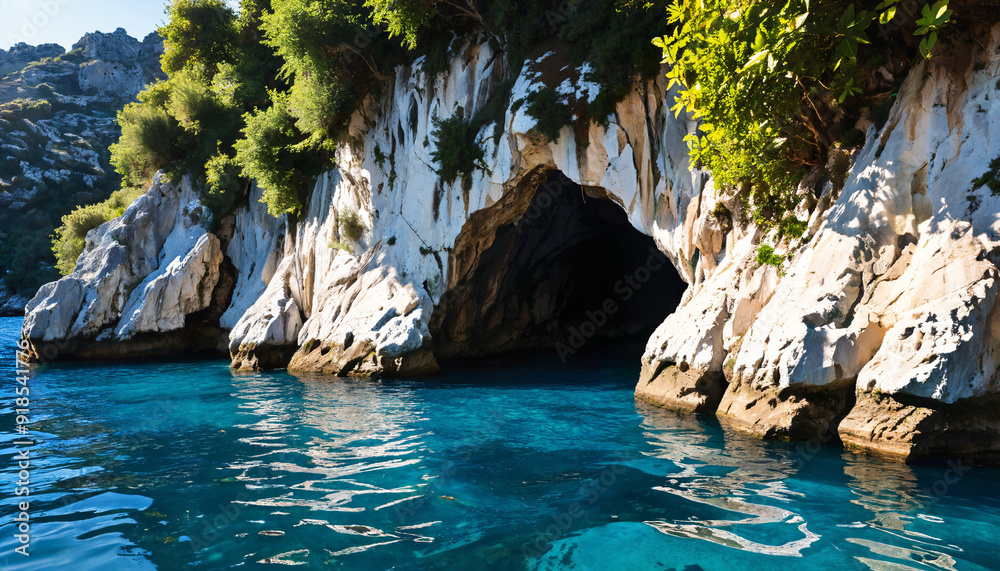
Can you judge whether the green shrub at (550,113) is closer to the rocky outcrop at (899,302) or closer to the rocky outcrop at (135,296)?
the rocky outcrop at (899,302)

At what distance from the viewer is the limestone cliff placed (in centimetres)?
671

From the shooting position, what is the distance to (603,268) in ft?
83.4

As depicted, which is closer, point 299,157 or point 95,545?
point 95,545

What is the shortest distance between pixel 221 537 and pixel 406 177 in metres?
14.7

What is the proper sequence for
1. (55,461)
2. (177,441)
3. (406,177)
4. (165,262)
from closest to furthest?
(55,461) → (177,441) → (406,177) → (165,262)

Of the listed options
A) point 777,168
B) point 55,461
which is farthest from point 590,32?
point 55,461

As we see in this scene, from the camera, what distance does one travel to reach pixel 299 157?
70.9 feet

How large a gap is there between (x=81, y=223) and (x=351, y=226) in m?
19.4

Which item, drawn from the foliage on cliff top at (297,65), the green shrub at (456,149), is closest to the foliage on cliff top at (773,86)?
the foliage on cliff top at (297,65)

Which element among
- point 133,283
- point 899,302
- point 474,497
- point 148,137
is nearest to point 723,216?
point 899,302

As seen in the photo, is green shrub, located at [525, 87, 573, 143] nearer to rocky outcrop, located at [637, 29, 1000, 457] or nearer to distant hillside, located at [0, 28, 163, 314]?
rocky outcrop, located at [637, 29, 1000, 457]

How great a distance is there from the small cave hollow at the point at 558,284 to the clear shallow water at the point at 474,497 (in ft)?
27.0

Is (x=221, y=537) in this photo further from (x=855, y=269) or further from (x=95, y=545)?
(x=855, y=269)

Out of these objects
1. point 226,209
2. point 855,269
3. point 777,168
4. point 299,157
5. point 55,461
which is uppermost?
point 299,157
